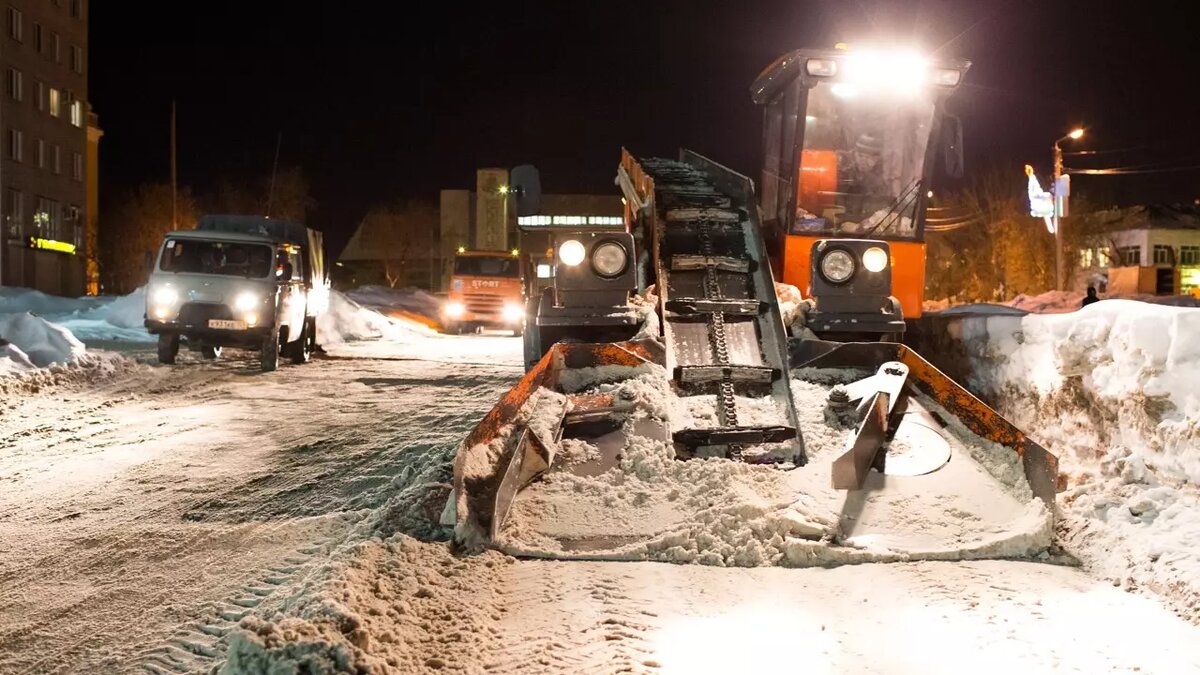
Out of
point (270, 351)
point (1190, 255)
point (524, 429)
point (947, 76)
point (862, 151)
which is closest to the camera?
point (524, 429)

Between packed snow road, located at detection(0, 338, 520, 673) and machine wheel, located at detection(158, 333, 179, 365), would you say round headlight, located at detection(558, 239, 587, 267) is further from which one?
machine wheel, located at detection(158, 333, 179, 365)

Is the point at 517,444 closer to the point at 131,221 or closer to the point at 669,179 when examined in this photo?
the point at 669,179

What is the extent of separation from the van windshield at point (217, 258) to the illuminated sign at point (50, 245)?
38.5m

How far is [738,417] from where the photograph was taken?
6.23m

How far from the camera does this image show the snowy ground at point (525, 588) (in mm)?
3879

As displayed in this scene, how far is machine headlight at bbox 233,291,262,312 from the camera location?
16.2 m

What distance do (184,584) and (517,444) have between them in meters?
1.82

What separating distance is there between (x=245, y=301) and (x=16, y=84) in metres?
40.9

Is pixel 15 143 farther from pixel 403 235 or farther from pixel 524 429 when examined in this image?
pixel 524 429

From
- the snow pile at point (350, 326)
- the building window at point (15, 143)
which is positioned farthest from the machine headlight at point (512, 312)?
the building window at point (15, 143)

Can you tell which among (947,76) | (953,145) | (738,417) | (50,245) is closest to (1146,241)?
(953,145)

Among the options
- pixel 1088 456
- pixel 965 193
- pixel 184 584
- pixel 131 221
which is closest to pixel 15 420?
pixel 184 584

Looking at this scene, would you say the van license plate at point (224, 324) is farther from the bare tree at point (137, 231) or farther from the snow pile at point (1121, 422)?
the bare tree at point (137, 231)

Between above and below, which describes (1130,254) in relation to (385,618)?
above
